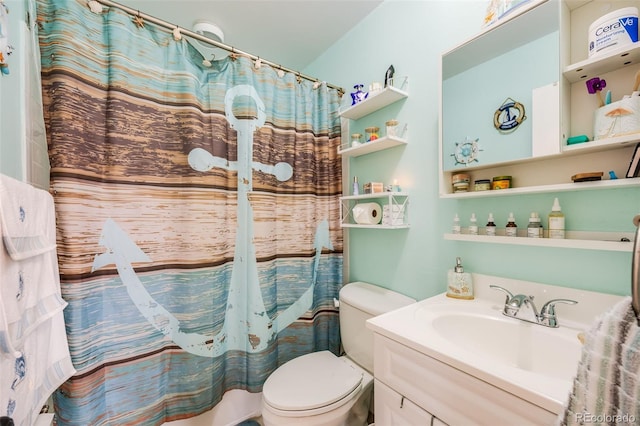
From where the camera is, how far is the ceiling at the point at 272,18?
149 cm

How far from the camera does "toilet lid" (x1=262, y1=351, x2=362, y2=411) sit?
102 cm

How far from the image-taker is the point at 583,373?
427 mm

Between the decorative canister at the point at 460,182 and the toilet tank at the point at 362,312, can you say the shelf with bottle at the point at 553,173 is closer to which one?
the decorative canister at the point at 460,182

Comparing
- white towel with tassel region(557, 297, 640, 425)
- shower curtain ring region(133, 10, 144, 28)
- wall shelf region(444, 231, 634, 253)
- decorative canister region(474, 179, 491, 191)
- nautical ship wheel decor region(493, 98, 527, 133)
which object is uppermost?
shower curtain ring region(133, 10, 144, 28)

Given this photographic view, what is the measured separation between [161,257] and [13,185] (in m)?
0.61

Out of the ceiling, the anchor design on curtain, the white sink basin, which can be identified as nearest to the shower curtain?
the anchor design on curtain

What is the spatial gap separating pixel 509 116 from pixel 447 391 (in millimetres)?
987

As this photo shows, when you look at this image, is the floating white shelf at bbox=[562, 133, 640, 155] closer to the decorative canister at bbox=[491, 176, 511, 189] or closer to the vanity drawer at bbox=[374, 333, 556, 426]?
the decorative canister at bbox=[491, 176, 511, 189]

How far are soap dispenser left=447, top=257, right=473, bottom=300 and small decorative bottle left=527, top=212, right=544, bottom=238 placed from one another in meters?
0.28

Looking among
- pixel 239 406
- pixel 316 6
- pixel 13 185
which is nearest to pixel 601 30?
pixel 316 6

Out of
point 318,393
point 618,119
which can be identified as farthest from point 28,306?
point 618,119

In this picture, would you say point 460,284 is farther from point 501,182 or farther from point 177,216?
point 177,216

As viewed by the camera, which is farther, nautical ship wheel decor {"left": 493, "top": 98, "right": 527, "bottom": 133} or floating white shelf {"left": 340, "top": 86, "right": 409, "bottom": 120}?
floating white shelf {"left": 340, "top": 86, "right": 409, "bottom": 120}

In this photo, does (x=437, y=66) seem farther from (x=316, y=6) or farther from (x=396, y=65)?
(x=316, y=6)
